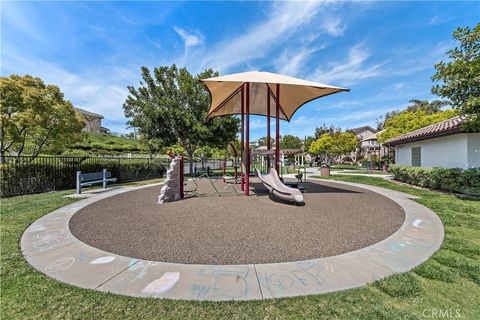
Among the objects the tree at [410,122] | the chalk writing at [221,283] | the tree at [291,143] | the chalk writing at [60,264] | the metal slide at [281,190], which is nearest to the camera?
the chalk writing at [221,283]

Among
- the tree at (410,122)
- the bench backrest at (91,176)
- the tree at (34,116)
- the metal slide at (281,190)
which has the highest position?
the tree at (410,122)

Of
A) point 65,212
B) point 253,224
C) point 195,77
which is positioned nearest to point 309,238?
point 253,224

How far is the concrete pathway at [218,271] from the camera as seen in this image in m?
2.52

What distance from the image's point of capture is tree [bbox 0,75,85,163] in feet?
33.0

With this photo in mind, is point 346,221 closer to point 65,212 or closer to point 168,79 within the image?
point 65,212

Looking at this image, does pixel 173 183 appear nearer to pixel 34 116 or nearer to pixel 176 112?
pixel 34 116

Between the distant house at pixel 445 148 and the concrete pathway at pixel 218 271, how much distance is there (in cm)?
946

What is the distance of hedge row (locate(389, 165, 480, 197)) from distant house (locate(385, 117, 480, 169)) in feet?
3.63

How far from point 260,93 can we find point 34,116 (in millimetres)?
11200

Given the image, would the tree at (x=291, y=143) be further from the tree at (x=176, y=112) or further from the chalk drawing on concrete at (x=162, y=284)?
the chalk drawing on concrete at (x=162, y=284)

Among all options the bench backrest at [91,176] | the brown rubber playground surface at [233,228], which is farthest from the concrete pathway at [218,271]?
the bench backrest at [91,176]

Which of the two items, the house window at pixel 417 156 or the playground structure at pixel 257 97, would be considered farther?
the house window at pixel 417 156

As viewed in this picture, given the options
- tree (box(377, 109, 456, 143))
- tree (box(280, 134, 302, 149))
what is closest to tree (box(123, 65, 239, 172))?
tree (box(377, 109, 456, 143))

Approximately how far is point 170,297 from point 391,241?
401 cm
